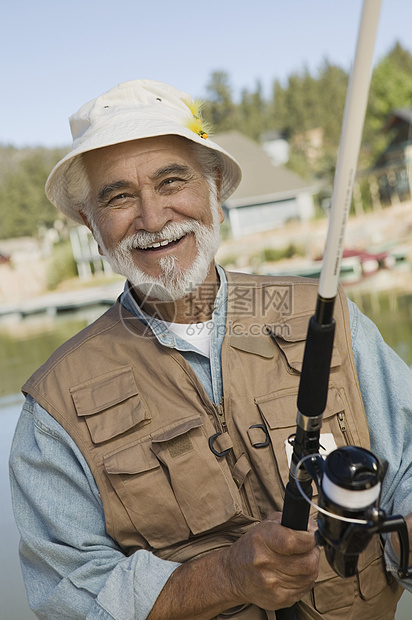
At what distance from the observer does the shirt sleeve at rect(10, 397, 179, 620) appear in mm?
1550

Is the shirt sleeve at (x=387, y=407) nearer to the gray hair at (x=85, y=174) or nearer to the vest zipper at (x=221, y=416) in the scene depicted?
the vest zipper at (x=221, y=416)

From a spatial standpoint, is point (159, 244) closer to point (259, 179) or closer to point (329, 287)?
point (329, 287)

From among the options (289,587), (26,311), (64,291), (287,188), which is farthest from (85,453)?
(287,188)

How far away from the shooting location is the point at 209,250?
1889mm

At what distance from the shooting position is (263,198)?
31.0 metres

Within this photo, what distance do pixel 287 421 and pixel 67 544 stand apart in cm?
68

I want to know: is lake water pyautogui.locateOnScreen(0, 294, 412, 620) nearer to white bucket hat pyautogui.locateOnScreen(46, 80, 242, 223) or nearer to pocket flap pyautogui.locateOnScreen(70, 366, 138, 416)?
pocket flap pyautogui.locateOnScreen(70, 366, 138, 416)

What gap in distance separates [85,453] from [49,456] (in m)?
0.10

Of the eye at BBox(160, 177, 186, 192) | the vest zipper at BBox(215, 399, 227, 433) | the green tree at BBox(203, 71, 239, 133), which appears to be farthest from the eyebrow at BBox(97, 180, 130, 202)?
the green tree at BBox(203, 71, 239, 133)

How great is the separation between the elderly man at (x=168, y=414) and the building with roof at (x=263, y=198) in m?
28.0

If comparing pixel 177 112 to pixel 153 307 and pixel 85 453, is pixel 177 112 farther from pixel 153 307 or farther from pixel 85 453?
pixel 85 453

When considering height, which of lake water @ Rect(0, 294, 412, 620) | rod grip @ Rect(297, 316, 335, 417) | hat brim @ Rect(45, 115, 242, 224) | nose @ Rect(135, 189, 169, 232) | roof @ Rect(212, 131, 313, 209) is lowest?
lake water @ Rect(0, 294, 412, 620)

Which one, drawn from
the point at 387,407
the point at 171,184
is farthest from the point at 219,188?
the point at 387,407

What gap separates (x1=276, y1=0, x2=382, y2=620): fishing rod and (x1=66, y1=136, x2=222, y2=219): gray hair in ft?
3.25
